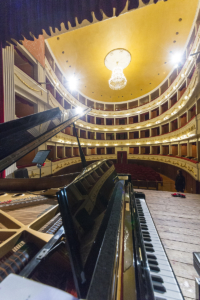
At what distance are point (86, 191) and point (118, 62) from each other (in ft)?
35.8

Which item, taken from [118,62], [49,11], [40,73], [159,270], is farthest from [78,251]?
[118,62]

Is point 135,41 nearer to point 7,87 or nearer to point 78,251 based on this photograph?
point 7,87

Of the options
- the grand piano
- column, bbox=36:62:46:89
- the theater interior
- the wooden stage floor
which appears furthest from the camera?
column, bbox=36:62:46:89

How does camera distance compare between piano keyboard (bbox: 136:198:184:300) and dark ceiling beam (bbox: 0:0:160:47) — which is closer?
piano keyboard (bbox: 136:198:184:300)

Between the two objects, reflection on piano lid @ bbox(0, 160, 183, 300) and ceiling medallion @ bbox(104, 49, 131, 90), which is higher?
ceiling medallion @ bbox(104, 49, 131, 90)

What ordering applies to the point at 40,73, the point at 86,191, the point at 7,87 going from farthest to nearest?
the point at 40,73
the point at 7,87
the point at 86,191

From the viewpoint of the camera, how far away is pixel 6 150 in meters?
0.85

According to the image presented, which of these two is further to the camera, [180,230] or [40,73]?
[40,73]

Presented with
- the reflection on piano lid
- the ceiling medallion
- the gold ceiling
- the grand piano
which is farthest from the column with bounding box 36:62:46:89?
the reflection on piano lid

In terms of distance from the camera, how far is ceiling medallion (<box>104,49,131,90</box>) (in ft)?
28.0

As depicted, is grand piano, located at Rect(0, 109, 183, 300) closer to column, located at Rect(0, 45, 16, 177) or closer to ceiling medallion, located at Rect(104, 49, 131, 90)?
column, located at Rect(0, 45, 16, 177)

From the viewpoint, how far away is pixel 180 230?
1.53 meters

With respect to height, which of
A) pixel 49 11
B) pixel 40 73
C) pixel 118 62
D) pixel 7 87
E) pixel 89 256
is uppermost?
pixel 118 62

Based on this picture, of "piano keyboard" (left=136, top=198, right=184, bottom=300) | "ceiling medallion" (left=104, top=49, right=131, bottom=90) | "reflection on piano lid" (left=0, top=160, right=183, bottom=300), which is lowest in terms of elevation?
"piano keyboard" (left=136, top=198, right=184, bottom=300)
